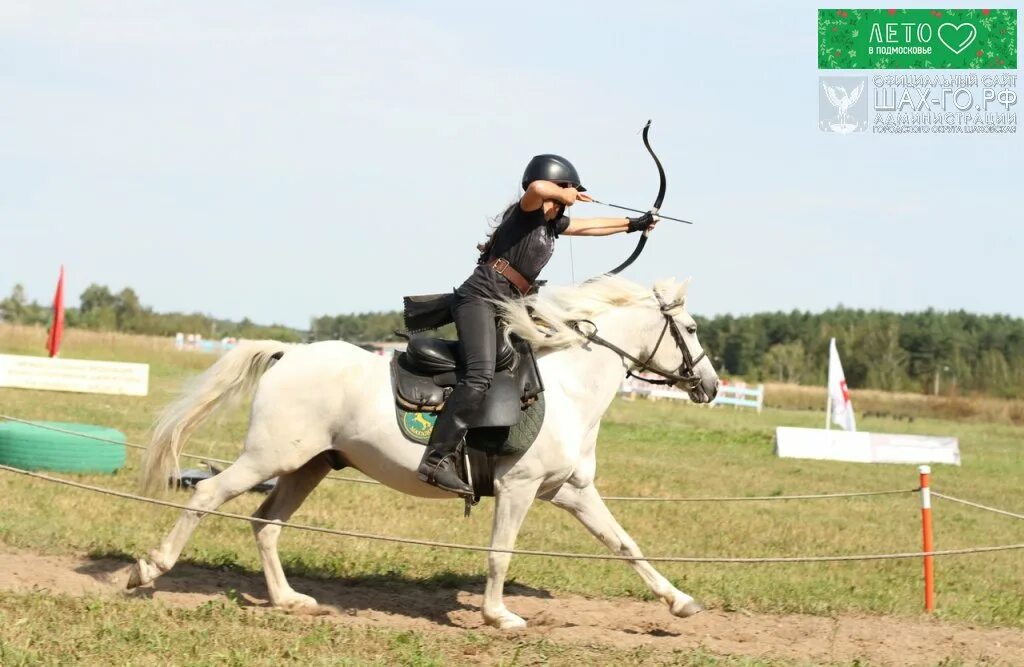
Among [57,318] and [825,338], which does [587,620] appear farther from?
[825,338]

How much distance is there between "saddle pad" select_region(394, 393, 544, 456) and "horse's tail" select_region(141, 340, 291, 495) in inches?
46.3

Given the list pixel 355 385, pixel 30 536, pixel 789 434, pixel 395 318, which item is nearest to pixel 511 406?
pixel 355 385

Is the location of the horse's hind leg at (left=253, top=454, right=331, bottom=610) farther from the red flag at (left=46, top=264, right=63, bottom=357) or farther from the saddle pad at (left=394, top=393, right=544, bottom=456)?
the red flag at (left=46, top=264, right=63, bottom=357)

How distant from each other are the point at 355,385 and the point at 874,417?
1561 inches

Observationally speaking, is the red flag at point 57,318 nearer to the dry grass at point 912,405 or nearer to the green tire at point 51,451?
the green tire at point 51,451

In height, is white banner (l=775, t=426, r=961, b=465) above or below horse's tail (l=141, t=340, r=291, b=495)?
below

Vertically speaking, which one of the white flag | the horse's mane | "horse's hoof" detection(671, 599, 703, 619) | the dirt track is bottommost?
the dirt track

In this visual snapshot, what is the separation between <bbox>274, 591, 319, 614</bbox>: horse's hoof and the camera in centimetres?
782

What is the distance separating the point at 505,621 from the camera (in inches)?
300

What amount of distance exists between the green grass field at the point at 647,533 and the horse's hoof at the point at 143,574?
359 mm

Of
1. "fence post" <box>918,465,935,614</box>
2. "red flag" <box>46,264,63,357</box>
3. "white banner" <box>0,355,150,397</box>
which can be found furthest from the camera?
"red flag" <box>46,264,63,357</box>

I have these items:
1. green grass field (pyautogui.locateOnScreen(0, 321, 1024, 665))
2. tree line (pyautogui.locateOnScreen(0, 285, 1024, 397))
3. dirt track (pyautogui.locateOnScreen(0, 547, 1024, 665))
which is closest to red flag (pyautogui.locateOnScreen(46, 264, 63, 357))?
green grass field (pyautogui.locateOnScreen(0, 321, 1024, 665))

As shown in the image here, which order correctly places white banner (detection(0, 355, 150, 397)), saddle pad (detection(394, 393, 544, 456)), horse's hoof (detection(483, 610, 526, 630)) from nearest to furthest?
saddle pad (detection(394, 393, 544, 456))
horse's hoof (detection(483, 610, 526, 630))
white banner (detection(0, 355, 150, 397))

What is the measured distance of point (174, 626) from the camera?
668cm
